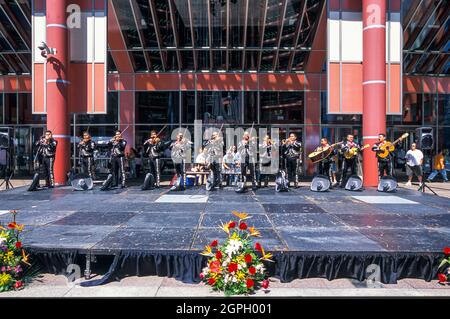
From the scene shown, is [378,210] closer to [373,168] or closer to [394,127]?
[373,168]

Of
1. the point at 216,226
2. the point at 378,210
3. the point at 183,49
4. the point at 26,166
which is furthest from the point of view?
the point at 26,166

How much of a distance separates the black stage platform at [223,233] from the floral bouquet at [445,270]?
120mm

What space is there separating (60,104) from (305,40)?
12.9 meters

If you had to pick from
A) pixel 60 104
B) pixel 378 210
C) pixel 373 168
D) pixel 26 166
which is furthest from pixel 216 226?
pixel 26 166

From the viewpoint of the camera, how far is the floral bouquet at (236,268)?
4.86m

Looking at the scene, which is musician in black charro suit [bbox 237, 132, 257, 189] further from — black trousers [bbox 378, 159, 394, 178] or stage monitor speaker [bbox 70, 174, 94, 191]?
stage monitor speaker [bbox 70, 174, 94, 191]

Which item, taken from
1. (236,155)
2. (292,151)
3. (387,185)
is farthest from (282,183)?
(387,185)

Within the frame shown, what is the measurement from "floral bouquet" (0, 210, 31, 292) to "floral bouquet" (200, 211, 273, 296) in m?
2.61

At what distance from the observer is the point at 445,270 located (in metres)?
5.34

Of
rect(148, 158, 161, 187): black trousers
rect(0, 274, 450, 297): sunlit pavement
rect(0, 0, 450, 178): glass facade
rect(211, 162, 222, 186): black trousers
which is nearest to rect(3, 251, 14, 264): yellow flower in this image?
rect(0, 274, 450, 297): sunlit pavement

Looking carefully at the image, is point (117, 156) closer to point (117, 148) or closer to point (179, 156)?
point (117, 148)

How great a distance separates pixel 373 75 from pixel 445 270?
1057cm

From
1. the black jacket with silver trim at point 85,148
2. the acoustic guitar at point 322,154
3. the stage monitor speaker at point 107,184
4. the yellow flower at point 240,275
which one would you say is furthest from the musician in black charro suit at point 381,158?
the black jacket with silver trim at point 85,148

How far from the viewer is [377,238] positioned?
6305 mm
